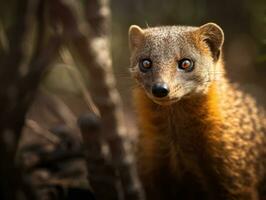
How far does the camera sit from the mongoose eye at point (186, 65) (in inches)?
164

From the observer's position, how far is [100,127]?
4359 mm

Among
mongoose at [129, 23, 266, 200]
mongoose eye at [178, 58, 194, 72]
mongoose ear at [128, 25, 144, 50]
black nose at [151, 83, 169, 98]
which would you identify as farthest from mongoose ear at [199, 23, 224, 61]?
black nose at [151, 83, 169, 98]

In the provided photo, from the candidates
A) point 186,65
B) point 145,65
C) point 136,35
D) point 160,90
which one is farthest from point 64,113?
point 160,90

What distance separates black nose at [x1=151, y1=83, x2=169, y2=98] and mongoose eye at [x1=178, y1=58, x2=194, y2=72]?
331mm

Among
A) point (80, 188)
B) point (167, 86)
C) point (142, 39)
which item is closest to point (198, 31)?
point (142, 39)

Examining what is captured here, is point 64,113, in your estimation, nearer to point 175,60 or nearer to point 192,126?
point 192,126

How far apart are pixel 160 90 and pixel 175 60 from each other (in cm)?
36

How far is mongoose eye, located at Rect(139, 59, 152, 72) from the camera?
13.8 feet

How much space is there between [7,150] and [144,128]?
989mm

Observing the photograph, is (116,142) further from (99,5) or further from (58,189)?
(58,189)

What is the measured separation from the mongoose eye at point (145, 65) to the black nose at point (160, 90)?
0.34m

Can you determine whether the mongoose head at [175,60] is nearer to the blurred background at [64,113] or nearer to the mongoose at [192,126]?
the mongoose at [192,126]

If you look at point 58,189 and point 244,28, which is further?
point 244,28

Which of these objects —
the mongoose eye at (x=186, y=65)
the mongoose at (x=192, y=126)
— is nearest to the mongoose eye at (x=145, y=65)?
the mongoose at (x=192, y=126)
